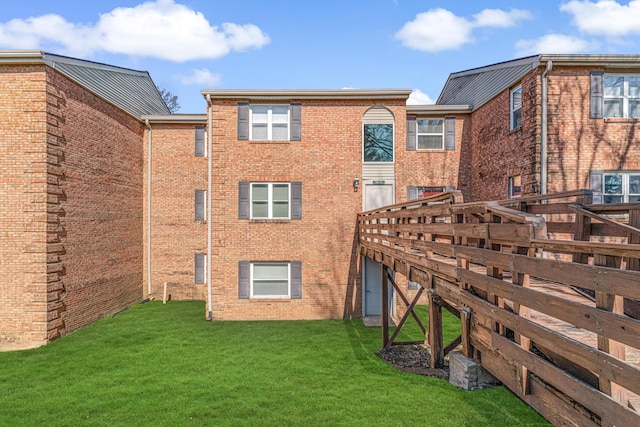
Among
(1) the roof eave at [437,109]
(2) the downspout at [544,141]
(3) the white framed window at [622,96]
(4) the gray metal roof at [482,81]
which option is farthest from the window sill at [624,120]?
(1) the roof eave at [437,109]

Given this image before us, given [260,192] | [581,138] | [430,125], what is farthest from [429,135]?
[260,192]

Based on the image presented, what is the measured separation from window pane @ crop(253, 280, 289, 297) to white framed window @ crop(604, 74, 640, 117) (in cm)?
1216

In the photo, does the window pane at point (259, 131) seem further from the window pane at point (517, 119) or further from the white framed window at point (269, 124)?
the window pane at point (517, 119)

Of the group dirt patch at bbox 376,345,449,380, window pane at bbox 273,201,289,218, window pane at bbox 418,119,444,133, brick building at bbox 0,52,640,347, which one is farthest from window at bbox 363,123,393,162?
dirt patch at bbox 376,345,449,380

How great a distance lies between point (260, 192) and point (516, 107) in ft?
32.2

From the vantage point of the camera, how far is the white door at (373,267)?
1355cm

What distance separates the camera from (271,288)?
1354 cm

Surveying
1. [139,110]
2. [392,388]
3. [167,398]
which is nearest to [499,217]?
[392,388]

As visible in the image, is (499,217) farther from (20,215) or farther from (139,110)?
(139,110)

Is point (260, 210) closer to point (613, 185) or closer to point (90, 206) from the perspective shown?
point (90, 206)

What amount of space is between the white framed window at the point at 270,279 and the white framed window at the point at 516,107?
9639 mm

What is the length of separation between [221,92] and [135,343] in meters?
9.12

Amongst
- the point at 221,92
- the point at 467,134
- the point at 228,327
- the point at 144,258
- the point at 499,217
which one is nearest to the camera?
the point at 499,217

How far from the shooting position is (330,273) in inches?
531
